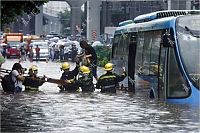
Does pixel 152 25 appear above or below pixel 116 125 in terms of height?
above

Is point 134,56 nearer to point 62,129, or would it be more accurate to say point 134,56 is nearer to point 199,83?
point 199,83

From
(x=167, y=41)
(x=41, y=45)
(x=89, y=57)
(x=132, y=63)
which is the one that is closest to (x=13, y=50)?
(x=41, y=45)

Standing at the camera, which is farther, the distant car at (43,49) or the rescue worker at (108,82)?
the distant car at (43,49)

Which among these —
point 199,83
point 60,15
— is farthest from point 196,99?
point 60,15

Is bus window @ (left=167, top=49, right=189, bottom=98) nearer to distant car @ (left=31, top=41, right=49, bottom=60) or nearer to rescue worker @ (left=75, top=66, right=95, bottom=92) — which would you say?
rescue worker @ (left=75, top=66, right=95, bottom=92)

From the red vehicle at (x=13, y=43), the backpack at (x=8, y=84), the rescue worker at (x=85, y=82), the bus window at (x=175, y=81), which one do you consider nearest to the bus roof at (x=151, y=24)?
the bus window at (x=175, y=81)

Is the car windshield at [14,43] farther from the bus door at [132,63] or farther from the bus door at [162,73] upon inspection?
the bus door at [162,73]

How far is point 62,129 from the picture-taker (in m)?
12.7

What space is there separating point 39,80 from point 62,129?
29.2ft

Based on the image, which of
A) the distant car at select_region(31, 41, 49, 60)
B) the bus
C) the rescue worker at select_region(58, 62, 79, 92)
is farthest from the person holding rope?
the distant car at select_region(31, 41, 49, 60)

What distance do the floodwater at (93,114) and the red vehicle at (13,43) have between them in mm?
49436

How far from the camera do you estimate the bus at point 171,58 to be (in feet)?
57.6

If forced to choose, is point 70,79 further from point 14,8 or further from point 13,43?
point 13,43

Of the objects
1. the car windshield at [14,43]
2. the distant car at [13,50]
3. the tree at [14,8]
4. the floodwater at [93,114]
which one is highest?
the tree at [14,8]
